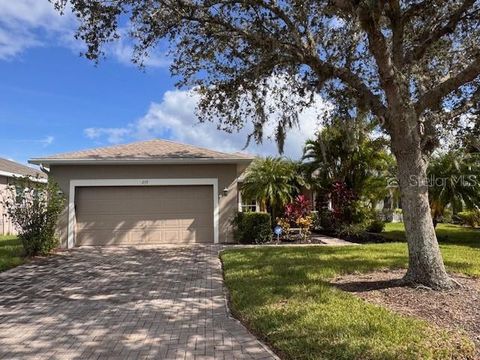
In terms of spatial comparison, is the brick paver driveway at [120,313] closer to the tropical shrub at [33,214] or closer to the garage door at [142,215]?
the tropical shrub at [33,214]

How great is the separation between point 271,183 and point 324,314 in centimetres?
1318

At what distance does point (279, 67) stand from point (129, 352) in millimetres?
7422

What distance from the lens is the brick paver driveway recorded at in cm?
545

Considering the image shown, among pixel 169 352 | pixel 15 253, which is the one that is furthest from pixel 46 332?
pixel 15 253

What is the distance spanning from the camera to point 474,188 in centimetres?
1756

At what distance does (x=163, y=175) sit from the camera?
1680cm

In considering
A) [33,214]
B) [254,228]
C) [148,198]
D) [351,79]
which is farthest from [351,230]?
[33,214]

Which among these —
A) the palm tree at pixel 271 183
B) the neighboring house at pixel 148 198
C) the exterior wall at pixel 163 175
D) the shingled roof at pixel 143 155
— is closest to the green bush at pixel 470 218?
the palm tree at pixel 271 183

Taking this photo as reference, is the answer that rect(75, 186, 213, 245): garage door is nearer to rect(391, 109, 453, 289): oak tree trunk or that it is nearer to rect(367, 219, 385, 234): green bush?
rect(367, 219, 385, 234): green bush

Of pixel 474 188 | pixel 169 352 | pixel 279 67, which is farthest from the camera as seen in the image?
pixel 474 188

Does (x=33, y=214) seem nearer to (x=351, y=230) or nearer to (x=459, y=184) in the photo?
(x=351, y=230)

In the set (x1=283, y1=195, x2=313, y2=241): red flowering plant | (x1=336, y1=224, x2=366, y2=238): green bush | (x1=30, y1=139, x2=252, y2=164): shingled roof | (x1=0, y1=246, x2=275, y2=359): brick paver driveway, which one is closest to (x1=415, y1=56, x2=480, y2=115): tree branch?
(x1=0, y1=246, x2=275, y2=359): brick paver driveway

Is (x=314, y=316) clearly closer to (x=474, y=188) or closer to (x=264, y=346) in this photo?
(x=264, y=346)

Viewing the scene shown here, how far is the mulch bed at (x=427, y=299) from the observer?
594 centimetres
